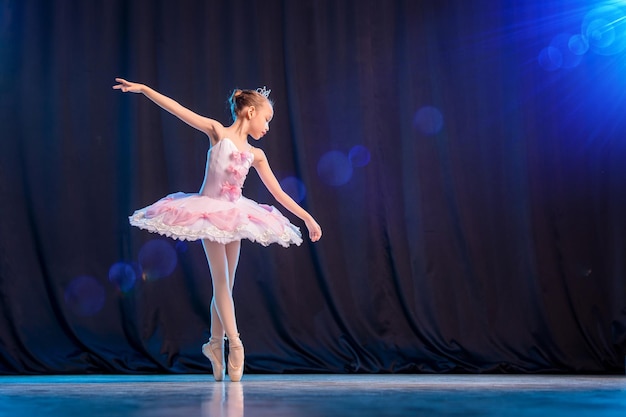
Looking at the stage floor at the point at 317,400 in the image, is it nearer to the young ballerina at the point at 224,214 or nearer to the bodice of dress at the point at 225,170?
the young ballerina at the point at 224,214

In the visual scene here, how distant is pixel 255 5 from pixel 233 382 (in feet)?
8.01

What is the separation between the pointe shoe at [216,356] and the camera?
3.66m

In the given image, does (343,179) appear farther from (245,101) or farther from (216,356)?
(216,356)

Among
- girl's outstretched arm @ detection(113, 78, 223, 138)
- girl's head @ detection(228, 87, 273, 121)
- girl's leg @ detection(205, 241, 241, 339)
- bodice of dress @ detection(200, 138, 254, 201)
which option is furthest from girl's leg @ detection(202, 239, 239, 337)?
girl's head @ detection(228, 87, 273, 121)

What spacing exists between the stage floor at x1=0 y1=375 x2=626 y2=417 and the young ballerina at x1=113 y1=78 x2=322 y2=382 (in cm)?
37

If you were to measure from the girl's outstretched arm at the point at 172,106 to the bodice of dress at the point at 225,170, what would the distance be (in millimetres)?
94

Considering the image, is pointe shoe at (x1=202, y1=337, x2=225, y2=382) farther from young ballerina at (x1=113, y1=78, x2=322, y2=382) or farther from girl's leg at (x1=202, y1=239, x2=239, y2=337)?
girl's leg at (x1=202, y1=239, x2=239, y2=337)

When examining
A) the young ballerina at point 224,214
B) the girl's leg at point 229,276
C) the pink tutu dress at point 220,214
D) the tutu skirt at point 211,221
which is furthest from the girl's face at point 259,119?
the girl's leg at point 229,276

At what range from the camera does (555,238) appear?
4.86 meters

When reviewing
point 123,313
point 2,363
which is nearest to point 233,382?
point 123,313

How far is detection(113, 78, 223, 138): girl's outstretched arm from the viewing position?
3.35m

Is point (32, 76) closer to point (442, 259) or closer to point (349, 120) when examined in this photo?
point (349, 120)

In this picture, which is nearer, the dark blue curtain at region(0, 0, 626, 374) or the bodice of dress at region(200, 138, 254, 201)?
the bodice of dress at region(200, 138, 254, 201)

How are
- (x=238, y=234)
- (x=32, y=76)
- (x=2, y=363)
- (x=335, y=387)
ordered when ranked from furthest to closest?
(x=32, y=76)
(x=2, y=363)
(x=238, y=234)
(x=335, y=387)
